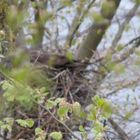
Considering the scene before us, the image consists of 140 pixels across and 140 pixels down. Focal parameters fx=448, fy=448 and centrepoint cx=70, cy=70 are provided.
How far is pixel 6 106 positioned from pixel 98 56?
94cm

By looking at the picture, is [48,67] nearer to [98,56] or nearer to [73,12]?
[98,56]

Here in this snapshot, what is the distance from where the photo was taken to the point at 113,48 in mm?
3432

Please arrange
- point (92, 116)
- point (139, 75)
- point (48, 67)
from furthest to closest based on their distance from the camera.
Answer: point (139, 75), point (48, 67), point (92, 116)

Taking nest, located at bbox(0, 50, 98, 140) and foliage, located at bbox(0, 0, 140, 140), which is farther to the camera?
nest, located at bbox(0, 50, 98, 140)

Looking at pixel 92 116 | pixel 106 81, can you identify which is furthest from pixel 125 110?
pixel 92 116

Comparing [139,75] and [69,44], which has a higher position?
[69,44]

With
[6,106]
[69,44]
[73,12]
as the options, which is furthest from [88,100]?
[73,12]

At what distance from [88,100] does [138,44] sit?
848 mm

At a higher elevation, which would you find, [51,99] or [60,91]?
[60,91]

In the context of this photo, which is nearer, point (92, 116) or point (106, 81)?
point (92, 116)

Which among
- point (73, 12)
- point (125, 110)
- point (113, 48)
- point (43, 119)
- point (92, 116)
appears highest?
point (73, 12)

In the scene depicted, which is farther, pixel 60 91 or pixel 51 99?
pixel 60 91

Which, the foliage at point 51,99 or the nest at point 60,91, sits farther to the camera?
the nest at point 60,91

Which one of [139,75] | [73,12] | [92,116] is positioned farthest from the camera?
[73,12]
